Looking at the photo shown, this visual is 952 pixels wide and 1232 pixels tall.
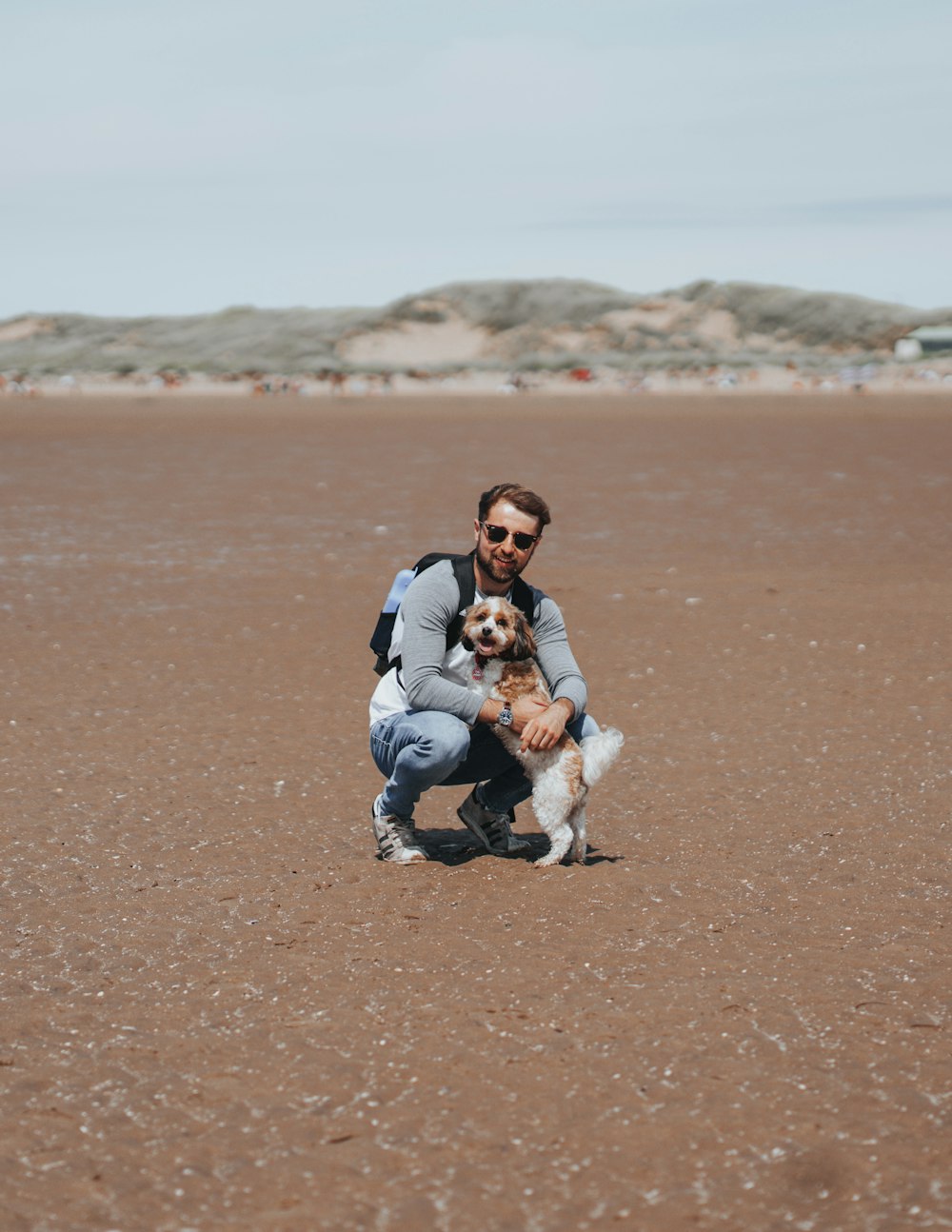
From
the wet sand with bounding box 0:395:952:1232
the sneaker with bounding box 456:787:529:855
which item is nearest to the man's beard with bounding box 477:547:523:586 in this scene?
the sneaker with bounding box 456:787:529:855

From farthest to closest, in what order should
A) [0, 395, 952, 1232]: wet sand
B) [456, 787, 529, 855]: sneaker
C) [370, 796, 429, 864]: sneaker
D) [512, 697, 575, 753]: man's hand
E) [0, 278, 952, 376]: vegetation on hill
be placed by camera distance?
1. [0, 278, 952, 376]: vegetation on hill
2. [456, 787, 529, 855]: sneaker
3. [370, 796, 429, 864]: sneaker
4. [512, 697, 575, 753]: man's hand
5. [0, 395, 952, 1232]: wet sand

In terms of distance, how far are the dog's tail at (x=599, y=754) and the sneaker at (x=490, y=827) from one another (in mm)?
580

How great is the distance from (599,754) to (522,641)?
0.51 meters

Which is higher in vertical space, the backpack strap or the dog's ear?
the backpack strap

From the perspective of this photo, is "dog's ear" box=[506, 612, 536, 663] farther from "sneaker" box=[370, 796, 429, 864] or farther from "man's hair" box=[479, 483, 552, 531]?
"sneaker" box=[370, 796, 429, 864]

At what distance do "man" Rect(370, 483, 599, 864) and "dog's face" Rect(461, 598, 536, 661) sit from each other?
4.3 inches

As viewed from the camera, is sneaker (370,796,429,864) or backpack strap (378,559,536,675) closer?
backpack strap (378,559,536,675)

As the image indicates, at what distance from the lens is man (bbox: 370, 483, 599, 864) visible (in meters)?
5.82

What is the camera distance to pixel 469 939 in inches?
213

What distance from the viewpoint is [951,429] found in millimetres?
36375

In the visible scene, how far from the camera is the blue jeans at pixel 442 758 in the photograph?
598 cm

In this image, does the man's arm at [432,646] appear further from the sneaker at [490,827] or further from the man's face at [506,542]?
the sneaker at [490,827]

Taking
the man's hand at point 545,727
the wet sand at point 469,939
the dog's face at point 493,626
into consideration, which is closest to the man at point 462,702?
the man's hand at point 545,727

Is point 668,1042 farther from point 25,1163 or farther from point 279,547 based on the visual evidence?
point 279,547
